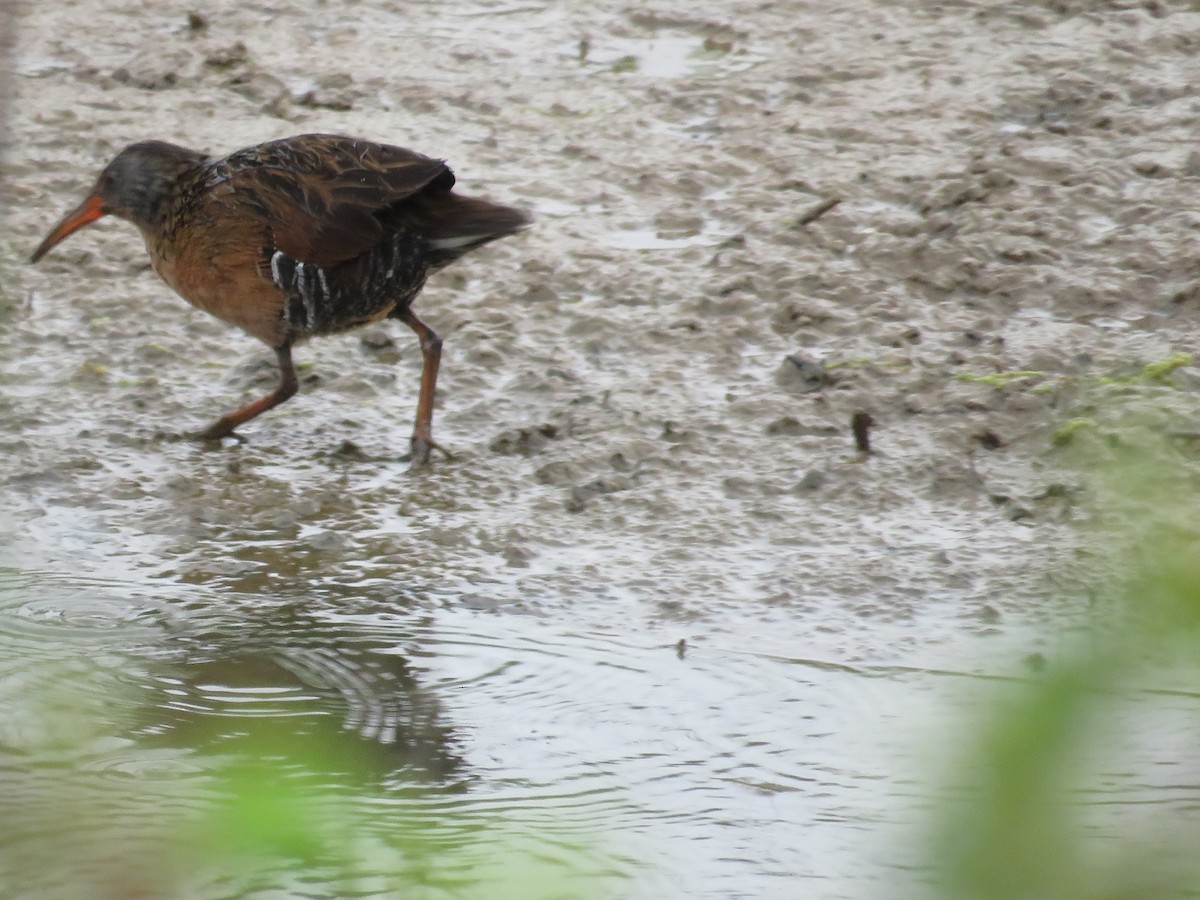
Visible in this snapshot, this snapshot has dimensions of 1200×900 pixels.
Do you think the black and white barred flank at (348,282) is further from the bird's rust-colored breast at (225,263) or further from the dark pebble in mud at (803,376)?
the dark pebble in mud at (803,376)

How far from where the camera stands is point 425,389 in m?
5.58

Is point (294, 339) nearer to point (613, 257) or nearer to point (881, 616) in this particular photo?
point (613, 257)

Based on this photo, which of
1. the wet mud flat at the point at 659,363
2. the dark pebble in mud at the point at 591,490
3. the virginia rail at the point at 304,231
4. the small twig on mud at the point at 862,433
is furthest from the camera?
the small twig on mud at the point at 862,433

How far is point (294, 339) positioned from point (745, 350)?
164 cm

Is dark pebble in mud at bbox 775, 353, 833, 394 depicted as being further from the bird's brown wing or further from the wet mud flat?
the bird's brown wing

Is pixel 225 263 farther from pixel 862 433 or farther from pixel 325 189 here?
pixel 862 433

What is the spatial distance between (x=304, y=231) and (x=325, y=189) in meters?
0.15

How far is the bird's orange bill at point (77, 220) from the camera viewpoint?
229 inches

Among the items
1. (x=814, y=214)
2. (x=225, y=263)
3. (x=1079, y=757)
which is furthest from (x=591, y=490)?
(x=1079, y=757)

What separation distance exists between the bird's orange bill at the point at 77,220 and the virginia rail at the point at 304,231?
22 cm

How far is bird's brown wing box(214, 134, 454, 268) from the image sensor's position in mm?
5297

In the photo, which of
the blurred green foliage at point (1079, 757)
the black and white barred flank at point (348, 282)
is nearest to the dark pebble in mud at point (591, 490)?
the black and white barred flank at point (348, 282)

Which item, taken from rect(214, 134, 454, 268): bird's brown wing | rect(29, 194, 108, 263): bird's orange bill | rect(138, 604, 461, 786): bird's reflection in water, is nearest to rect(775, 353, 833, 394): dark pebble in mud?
rect(214, 134, 454, 268): bird's brown wing

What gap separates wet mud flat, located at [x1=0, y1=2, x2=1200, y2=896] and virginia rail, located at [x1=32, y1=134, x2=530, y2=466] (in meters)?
0.47
